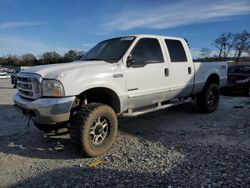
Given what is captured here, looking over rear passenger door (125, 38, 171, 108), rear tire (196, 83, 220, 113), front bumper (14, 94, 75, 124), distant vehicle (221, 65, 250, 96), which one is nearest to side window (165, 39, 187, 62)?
rear passenger door (125, 38, 171, 108)

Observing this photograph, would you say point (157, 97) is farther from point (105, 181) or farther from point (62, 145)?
point (105, 181)

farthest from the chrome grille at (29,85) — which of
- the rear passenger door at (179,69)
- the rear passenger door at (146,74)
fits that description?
the rear passenger door at (179,69)

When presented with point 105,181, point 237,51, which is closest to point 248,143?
point 105,181

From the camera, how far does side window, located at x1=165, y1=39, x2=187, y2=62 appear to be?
6.85 metres

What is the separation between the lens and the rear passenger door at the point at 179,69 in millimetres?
6742

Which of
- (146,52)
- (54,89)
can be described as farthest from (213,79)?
(54,89)

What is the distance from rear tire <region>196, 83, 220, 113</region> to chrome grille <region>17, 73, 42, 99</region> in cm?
503

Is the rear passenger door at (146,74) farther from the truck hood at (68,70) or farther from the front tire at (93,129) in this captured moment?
the front tire at (93,129)

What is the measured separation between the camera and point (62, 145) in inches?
221

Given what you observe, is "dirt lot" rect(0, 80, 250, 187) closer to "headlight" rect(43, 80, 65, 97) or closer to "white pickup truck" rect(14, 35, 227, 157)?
"white pickup truck" rect(14, 35, 227, 157)

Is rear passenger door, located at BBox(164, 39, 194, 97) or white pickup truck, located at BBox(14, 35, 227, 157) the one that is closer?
white pickup truck, located at BBox(14, 35, 227, 157)

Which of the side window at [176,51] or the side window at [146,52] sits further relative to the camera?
the side window at [176,51]

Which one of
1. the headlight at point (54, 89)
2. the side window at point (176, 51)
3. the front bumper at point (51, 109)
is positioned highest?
the side window at point (176, 51)

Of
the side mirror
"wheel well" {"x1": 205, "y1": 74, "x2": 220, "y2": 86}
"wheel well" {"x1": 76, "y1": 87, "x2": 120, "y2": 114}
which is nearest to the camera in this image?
"wheel well" {"x1": 76, "y1": 87, "x2": 120, "y2": 114}
